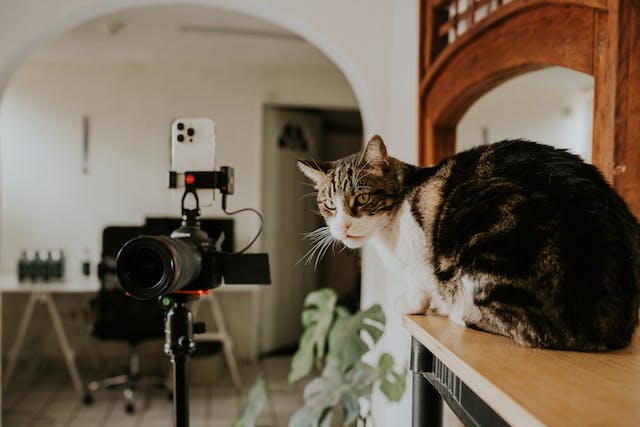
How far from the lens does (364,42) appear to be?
1.99m

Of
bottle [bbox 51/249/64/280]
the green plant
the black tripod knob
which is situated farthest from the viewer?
bottle [bbox 51/249/64/280]

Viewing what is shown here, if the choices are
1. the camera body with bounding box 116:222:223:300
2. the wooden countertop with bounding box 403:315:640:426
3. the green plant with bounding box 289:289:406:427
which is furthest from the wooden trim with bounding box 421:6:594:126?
the camera body with bounding box 116:222:223:300

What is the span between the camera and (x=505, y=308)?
2.41 ft

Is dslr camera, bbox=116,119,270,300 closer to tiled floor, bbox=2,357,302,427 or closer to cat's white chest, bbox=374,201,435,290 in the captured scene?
cat's white chest, bbox=374,201,435,290

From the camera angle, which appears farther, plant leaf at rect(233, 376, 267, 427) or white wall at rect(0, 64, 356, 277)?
white wall at rect(0, 64, 356, 277)

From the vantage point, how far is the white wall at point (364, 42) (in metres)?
1.87

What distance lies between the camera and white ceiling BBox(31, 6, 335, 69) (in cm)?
313

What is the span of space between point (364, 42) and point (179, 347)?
141 centimetres

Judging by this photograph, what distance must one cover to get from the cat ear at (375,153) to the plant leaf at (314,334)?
84 cm

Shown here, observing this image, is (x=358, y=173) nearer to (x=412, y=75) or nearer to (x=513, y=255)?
(x=513, y=255)

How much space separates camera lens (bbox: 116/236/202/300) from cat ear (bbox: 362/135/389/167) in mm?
398

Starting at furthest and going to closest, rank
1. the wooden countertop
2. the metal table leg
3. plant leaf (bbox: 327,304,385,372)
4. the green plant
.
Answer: plant leaf (bbox: 327,304,385,372) < the green plant < the metal table leg < the wooden countertop

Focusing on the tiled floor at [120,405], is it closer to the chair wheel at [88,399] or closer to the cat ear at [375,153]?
the chair wheel at [88,399]

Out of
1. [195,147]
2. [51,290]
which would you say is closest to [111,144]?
[51,290]
